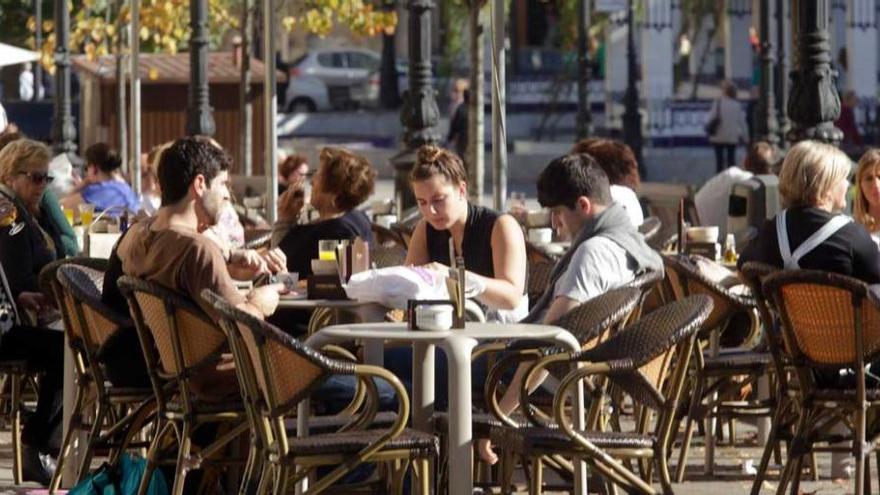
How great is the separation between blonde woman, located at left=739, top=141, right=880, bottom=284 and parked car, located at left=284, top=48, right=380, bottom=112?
46.2 meters

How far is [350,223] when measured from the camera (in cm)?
1112

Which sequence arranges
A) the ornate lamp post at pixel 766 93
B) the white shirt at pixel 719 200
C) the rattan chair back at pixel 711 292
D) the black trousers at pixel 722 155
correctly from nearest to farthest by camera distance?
the rattan chair back at pixel 711 292 < the white shirt at pixel 719 200 < the ornate lamp post at pixel 766 93 < the black trousers at pixel 722 155

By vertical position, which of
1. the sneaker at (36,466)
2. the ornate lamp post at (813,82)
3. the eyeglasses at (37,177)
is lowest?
the sneaker at (36,466)

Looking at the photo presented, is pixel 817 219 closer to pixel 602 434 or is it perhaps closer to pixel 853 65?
pixel 602 434

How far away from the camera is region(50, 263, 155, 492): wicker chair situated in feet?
30.6

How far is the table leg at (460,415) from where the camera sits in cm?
766

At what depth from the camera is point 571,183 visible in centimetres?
886

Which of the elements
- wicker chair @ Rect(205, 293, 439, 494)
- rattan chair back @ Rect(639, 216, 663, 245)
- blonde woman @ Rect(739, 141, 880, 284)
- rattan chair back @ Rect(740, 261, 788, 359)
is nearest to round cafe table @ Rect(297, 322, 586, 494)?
wicker chair @ Rect(205, 293, 439, 494)

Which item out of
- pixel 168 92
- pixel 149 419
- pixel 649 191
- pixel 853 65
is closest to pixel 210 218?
pixel 149 419

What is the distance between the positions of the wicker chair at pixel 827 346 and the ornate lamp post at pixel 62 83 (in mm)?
18375

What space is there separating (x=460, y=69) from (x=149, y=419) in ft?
167

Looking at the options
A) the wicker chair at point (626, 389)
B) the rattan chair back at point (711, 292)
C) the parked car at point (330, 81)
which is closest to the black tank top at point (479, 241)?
the rattan chair back at point (711, 292)

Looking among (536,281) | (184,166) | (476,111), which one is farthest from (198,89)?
(184,166)

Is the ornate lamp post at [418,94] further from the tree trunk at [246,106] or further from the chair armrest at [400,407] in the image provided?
the chair armrest at [400,407]
